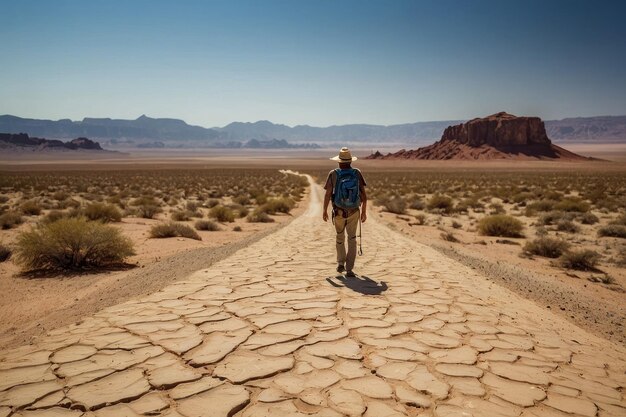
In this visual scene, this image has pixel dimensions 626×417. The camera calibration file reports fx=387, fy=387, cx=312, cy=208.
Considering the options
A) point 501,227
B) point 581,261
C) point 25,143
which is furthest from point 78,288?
point 25,143

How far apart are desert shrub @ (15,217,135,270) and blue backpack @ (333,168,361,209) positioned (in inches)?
219

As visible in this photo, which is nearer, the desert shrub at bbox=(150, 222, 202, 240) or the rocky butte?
the desert shrub at bbox=(150, 222, 202, 240)

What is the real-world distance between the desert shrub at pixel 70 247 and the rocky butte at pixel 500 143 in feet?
391

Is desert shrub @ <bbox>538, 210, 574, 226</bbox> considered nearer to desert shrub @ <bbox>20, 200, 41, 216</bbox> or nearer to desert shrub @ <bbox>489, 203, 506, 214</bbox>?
desert shrub @ <bbox>489, 203, 506, 214</bbox>

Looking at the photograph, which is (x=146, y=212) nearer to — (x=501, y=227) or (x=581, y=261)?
(x=501, y=227)

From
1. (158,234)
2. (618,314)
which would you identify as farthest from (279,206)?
(618,314)

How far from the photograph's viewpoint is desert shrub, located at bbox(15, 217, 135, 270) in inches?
315

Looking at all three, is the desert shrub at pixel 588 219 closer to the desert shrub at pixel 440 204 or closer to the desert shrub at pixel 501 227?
the desert shrub at pixel 501 227

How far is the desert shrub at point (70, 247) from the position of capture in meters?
8.00

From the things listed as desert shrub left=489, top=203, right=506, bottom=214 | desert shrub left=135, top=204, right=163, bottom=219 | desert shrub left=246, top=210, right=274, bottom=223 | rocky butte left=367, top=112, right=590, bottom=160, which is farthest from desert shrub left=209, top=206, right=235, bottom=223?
rocky butte left=367, top=112, right=590, bottom=160

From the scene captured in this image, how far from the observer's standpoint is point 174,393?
9.05 feet

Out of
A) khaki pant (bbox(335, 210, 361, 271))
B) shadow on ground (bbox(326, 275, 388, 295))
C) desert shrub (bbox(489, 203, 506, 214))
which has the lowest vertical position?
desert shrub (bbox(489, 203, 506, 214))

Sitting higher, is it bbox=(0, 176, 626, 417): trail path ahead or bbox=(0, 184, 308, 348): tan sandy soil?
bbox=(0, 176, 626, 417): trail path ahead

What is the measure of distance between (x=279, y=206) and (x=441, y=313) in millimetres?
15123
